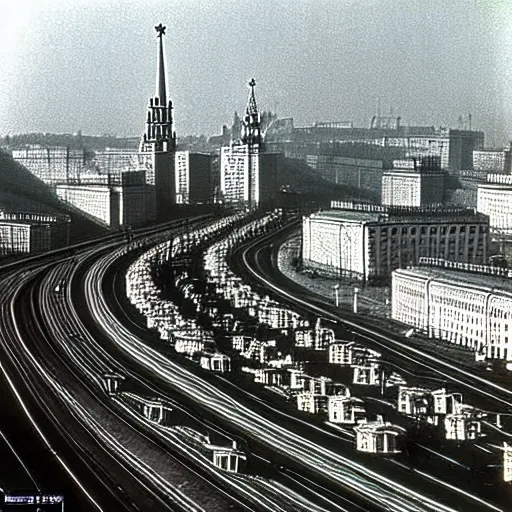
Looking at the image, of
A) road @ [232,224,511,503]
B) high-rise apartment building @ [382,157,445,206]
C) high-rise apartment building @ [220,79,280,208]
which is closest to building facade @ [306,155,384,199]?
high-rise apartment building @ [382,157,445,206]

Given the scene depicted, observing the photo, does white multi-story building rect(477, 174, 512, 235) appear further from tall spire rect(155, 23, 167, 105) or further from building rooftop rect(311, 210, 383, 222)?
tall spire rect(155, 23, 167, 105)

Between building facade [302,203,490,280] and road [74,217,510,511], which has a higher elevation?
building facade [302,203,490,280]

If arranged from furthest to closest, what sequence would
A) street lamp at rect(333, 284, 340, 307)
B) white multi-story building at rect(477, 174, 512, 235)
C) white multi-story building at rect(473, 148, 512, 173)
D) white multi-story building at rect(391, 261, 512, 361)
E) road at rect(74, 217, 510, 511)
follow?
white multi-story building at rect(473, 148, 512, 173)
white multi-story building at rect(477, 174, 512, 235)
street lamp at rect(333, 284, 340, 307)
white multi-story building at rect(391, 261, 512, 361)
road at rect(74, 217, 510, 511)

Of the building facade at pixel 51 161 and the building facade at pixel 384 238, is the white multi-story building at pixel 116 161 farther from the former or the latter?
the building facade at pixel 384 238

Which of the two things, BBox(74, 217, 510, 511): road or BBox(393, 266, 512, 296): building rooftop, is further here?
BBox(393, 266, 512, 296): building rooftop

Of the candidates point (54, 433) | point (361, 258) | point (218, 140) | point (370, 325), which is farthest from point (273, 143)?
point (54, 433)

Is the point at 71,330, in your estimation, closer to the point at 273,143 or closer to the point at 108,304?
the point at 108,304
